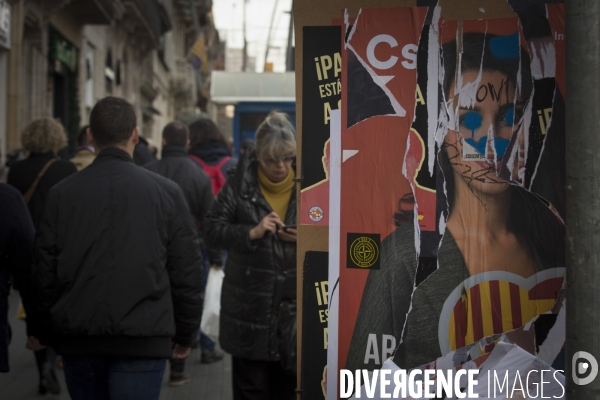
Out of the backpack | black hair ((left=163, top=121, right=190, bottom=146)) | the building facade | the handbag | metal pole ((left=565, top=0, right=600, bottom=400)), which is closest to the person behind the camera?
metal pole ((left=565, top=0, right=600, bottom=400))

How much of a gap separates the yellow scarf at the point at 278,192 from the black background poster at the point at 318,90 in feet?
4.60

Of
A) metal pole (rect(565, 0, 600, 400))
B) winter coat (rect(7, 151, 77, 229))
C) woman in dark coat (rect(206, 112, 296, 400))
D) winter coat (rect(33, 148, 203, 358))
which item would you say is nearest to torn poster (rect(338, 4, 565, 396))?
metal pole (rect(565, 0, 600, 400))

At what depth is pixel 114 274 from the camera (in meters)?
3.09

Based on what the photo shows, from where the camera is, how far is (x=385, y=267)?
2.58 meters

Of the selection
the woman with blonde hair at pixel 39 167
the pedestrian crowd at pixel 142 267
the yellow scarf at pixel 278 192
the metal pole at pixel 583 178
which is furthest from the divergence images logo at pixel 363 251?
the woman with blonde hair at pixel 39 167

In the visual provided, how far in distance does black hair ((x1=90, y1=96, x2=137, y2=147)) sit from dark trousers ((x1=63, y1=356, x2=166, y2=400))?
0.91 meters

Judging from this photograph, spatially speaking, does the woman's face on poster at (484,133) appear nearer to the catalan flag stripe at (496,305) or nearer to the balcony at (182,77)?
the catalan flag stripe at (496,305)

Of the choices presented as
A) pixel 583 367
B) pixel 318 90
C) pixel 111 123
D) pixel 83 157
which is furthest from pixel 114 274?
pixel 83 157

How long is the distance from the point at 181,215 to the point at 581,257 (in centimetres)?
180

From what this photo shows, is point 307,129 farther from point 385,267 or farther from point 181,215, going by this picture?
point 181,215

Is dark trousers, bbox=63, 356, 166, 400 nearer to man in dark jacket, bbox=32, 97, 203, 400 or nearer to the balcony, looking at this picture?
man in dark jacket, bbox=32, 97, 203, 400

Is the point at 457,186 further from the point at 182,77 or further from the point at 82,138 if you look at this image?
the point at 182,77

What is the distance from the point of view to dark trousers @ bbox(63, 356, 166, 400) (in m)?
3.16

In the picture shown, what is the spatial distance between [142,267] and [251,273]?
2.91ft
